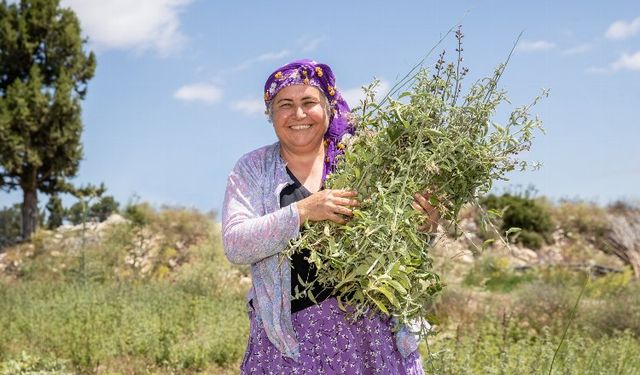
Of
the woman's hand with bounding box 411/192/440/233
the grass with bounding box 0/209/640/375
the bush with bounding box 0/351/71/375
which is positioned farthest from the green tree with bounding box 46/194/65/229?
the woman's hand with bounding box 411/192/440/233

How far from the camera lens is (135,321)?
733 centimetres

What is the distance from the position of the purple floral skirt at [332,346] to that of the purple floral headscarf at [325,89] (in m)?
0.55

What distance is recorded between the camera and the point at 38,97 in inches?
843

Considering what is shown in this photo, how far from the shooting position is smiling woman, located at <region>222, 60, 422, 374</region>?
2936mm

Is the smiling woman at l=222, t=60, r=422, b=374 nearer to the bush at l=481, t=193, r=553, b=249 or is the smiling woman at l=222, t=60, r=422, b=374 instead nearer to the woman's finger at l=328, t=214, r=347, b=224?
the woman's finger at l=328, t=214, r=347, b=224

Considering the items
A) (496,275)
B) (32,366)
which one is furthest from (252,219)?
(496,275)

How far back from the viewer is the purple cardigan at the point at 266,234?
109 inches

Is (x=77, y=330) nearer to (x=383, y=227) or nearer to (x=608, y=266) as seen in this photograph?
(x=383, y=227)

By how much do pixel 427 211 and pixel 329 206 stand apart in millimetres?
359

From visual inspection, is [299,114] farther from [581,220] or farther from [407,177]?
[581,220]

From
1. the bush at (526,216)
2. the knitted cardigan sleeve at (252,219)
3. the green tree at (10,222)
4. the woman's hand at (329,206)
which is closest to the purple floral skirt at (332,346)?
the knitted cardigan sleeve at (252,219)

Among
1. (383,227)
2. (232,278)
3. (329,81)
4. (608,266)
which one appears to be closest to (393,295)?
(383,227)

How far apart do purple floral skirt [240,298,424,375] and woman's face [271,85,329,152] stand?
0.63 meters

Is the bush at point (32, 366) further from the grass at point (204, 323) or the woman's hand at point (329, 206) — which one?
the woman's hand at point (329, 206)
